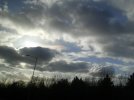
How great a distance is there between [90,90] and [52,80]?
28347 millimetres

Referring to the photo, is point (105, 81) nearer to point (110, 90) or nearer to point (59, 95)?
point (110, 90)

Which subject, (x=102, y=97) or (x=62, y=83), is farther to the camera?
(x=62, y=83)

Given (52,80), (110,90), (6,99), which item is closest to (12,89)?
(6,99)

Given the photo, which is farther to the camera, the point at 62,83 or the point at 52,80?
the point at 52,80

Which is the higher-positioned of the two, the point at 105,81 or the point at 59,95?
the point at 105,81

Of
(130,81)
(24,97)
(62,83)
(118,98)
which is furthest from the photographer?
(130,81)

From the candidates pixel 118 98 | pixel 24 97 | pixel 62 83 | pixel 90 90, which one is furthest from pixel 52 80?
pixel 118 98

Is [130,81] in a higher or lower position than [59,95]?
Result: higher

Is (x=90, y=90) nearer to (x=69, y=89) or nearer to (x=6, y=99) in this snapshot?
(x=69, y=89)

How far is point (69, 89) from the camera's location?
74.6 m

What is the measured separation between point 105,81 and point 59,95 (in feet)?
51.3

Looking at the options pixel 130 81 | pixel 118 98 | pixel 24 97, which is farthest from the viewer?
pixel 130 81

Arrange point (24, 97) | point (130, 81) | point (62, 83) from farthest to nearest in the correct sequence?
point (130, 81)
point (62, 83)
point (24, 97)

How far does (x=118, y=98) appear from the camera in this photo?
66.8m
